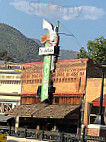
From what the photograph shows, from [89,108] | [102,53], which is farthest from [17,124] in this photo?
[102,53]

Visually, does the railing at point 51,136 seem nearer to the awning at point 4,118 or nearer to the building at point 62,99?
the building at point 62,99

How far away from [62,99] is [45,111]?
2.34m

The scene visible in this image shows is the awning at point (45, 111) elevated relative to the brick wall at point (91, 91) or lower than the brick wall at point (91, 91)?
lower

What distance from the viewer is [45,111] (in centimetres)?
3438

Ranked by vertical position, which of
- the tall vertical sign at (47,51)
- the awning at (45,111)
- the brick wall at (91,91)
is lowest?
the awning at (45,111)

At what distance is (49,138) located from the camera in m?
31.2

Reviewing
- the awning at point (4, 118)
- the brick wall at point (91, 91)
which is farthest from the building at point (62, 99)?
the awning at point (4, 118)

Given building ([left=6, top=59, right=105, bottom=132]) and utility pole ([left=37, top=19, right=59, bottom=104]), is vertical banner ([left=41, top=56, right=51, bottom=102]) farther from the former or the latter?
building ([left=6, top=59, right=105, bottom=132])

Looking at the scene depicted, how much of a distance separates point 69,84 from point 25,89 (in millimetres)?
6301

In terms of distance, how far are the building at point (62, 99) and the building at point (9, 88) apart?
175 centimetres

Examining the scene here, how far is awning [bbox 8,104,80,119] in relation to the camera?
107 ft

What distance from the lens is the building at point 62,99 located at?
33875 mm

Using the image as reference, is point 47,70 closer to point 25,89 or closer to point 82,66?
point 82,66

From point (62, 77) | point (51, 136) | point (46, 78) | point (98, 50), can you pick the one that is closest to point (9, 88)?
point (62, 77)
